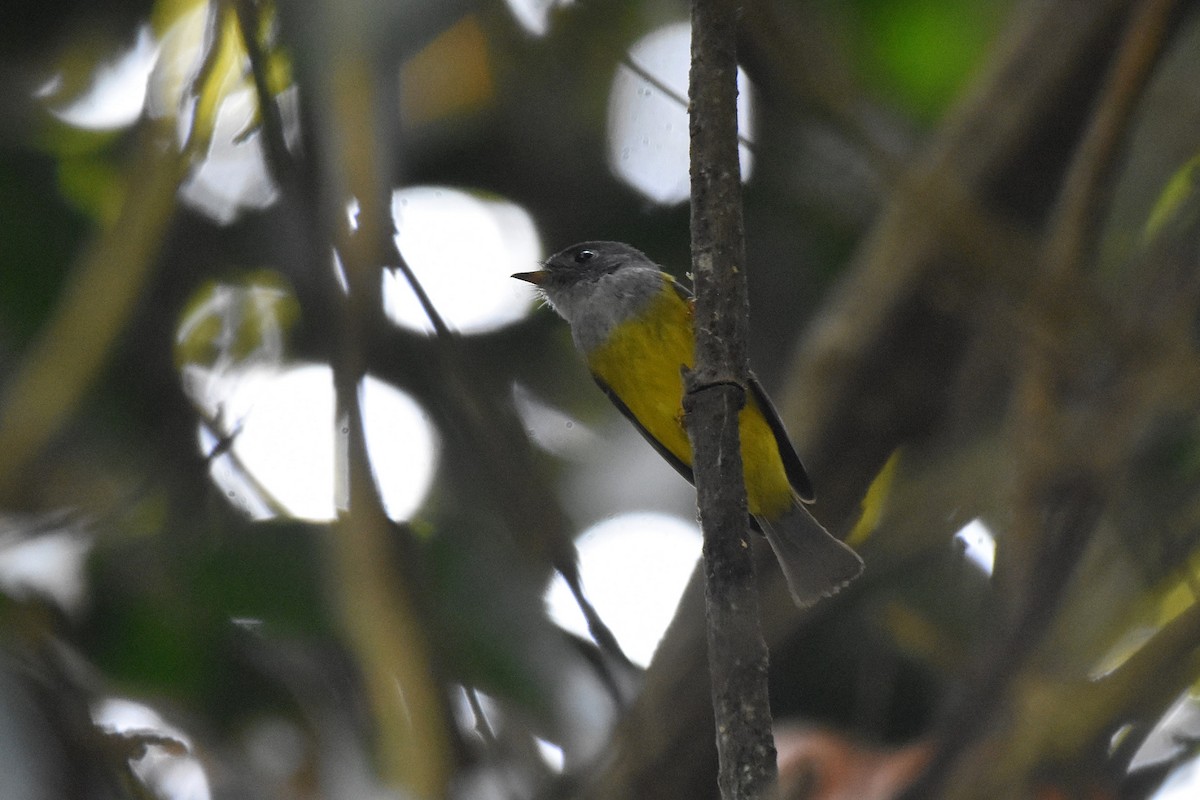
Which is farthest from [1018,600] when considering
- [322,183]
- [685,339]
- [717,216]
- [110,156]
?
[110,156]

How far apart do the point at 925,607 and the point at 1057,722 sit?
3.35ft

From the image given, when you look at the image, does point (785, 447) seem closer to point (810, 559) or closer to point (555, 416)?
point (810, 559)

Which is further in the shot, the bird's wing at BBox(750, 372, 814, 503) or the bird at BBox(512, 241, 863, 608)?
the bird at BBox(512, 241, 863, 608)

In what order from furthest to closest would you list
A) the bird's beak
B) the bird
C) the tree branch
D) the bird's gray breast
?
the bird's beak < the bird's gray breast < the bird < the tree branch

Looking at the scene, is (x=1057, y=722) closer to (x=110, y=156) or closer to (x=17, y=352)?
(x=17, y=352)

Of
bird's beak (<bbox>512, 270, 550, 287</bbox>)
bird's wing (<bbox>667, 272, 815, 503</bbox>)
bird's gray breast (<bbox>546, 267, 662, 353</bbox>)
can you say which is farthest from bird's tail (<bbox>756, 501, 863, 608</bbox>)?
bird's beak (<bbox>512, 270, 550, 287</bbox>)

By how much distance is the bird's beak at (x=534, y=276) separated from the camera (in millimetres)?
4398

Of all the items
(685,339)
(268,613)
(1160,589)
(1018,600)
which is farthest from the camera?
(685,339)

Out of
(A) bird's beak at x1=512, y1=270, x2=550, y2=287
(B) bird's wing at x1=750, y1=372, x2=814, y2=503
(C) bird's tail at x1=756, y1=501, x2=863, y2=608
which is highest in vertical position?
(A) bird's beak at x1=512, y1=270, x2=550, y2=287

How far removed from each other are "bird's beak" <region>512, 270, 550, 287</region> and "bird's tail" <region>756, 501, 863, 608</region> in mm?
1227

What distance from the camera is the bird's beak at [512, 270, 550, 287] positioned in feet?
14.4

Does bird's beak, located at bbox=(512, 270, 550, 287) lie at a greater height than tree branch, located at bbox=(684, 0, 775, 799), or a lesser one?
greater

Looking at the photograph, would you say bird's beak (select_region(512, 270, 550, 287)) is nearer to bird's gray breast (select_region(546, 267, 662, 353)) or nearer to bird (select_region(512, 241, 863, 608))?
bird (select_region(512, 241, 863, 608))

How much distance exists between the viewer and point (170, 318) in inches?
159
